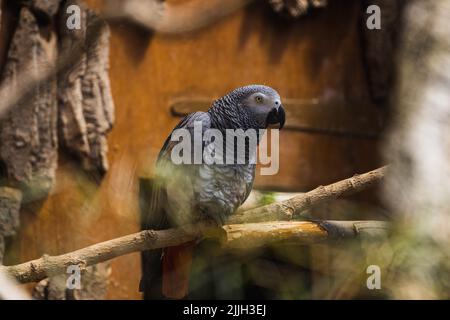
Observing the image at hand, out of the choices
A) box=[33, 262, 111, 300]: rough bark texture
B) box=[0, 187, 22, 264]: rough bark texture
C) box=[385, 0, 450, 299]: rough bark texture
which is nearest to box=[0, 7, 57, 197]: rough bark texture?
box=[0, 187, 22, 264]: rough bark texture

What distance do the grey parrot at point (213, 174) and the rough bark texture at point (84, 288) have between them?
45 cm

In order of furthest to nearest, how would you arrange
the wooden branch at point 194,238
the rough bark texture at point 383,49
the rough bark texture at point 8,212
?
the rough bark texture at point 383,49
the rough bark texture at point 8,212
the wooden branch at point 194,238

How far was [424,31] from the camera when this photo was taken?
6.19 ft

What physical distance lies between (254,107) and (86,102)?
2.35 ft

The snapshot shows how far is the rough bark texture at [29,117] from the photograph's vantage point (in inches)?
64.5

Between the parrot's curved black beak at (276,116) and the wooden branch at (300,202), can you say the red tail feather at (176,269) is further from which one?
the parrot's curved black beak at (276,116)

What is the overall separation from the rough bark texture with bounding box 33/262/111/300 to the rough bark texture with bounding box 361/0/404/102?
106 cm

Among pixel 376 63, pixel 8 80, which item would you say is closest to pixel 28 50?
pixel 8 80

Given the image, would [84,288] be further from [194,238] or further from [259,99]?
[259,99]

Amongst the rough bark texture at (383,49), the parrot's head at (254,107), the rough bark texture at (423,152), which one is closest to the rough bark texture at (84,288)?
the parrot's head at (254,107)

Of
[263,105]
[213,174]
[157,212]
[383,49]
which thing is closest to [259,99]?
[263,105]

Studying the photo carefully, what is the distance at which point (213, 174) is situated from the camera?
119 cm

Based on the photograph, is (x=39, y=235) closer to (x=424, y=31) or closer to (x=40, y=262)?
(x=40, y=262)

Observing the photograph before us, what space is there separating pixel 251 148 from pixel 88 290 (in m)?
0.79
